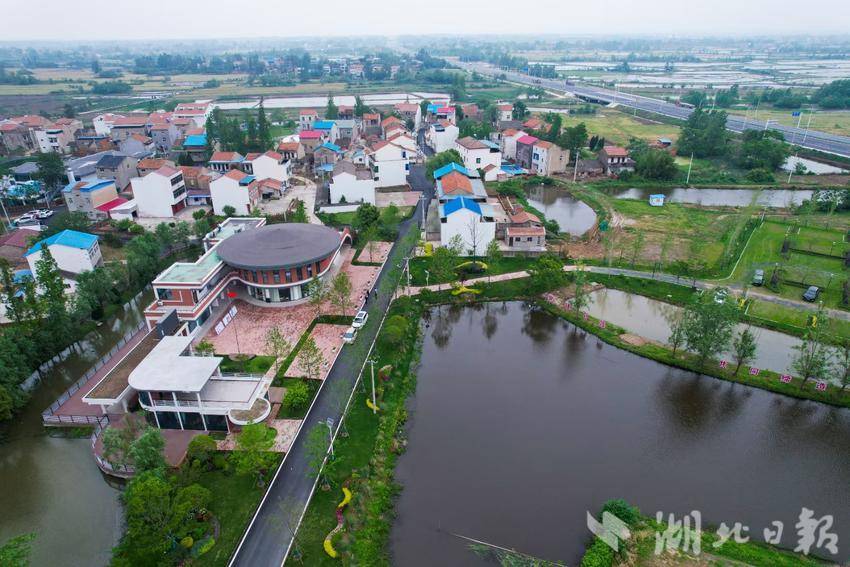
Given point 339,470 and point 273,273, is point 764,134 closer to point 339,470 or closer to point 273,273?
point 273,273

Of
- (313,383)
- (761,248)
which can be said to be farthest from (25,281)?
(761,248)

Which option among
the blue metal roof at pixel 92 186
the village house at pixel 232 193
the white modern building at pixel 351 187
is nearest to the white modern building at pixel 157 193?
the blue metal roof at pixel 92 186

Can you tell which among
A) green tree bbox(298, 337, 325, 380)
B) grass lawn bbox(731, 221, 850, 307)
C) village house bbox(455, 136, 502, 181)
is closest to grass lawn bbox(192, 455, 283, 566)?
green tree bbox(298, 337, 325, 380)

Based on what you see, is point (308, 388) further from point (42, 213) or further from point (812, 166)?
point (812, 166)

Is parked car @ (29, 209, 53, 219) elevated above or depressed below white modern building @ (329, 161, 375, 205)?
below

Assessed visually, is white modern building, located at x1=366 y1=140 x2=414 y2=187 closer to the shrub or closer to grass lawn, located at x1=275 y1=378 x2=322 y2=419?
grass lawn, located at x1=275 y1=378 x2=322 y2=419

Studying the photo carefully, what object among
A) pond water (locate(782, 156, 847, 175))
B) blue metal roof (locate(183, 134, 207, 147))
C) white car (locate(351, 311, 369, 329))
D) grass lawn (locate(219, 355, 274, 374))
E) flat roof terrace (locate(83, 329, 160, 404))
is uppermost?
blue metal roof (locate(183, 134, 207, 147))
